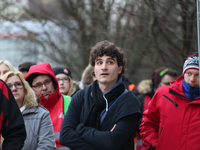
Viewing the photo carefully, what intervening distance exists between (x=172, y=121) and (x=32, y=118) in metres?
1.62

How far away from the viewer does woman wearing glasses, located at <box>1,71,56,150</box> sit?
10.4 ft

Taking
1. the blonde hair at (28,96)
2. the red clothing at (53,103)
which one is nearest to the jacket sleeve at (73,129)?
the blonde hair at (28,96)

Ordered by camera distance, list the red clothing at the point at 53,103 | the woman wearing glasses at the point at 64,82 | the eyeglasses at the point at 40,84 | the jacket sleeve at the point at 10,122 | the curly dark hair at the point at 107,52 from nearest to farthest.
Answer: the jacket sleeve at the point at 10,122 < the curly dark hair at the point at 107,52 < the red clothing at the point at 53,103 < the eyeglasses at the point at 40,84 < the woman wearing glasses at the point at 64,82

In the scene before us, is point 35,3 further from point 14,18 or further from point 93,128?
point 93,128

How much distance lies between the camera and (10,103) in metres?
2.43

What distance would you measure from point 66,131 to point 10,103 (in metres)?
0.85

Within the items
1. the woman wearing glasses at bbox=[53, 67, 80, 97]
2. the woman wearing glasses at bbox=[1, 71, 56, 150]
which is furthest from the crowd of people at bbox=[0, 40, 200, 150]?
the woman wearing glasses at bbox=[53, 67, 80, 97]

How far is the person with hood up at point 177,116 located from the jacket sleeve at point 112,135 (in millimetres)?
449

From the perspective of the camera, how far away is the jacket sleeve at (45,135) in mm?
3164

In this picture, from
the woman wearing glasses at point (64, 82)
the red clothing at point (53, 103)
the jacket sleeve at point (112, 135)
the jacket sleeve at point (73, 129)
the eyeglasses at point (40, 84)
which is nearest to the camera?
the jacket sleeve at point (112, 135)

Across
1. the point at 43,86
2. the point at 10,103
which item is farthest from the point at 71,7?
the point at 10,103

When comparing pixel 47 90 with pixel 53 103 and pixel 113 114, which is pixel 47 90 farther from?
pixel 113 114

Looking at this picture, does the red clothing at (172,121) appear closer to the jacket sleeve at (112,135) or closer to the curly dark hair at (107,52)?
the jacket sleeve at (112,135)

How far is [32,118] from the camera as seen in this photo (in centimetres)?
328
